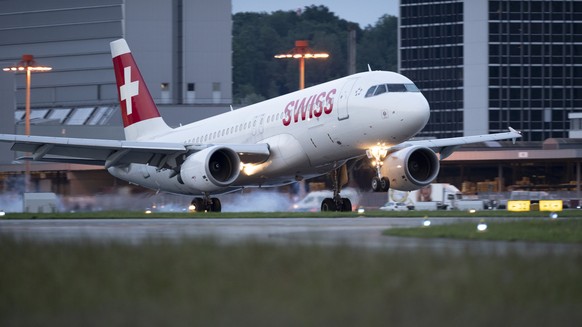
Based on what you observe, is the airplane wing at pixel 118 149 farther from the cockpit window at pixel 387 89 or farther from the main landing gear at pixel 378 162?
the cockpit window at pixel 387 89

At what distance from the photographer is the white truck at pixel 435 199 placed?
5600 cm

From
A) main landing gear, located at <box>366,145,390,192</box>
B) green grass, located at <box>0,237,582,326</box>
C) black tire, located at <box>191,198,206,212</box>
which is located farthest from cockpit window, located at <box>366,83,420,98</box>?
green grass, located at <box>0,237,582,326</box>

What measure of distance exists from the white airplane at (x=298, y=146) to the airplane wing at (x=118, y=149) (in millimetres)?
30

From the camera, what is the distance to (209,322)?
28.3ft

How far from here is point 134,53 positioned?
89.8m

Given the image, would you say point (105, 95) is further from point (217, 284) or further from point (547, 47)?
point (217, 284)

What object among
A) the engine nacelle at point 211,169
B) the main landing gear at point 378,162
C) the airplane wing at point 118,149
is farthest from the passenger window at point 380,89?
the engine nacelle at point 211,169

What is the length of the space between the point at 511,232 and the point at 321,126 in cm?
1428

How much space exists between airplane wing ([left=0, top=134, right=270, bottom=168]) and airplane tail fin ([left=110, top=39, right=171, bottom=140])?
17.3ft

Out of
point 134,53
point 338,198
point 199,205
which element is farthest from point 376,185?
point 134,53

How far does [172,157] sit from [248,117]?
2871mm

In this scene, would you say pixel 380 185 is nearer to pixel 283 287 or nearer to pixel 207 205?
pixel 207 205

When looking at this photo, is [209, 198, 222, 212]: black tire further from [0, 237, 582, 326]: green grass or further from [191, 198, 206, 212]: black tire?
[0, 237, 582, 326]: green grass

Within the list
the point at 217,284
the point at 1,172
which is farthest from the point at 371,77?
the point at 1,172
